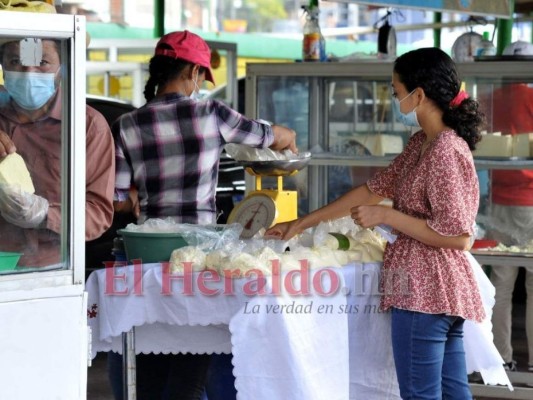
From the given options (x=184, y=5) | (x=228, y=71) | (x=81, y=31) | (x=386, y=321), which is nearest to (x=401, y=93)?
(x=386, y=321)

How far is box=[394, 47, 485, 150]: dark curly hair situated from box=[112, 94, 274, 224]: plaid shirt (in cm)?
74

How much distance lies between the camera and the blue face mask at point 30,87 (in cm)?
274

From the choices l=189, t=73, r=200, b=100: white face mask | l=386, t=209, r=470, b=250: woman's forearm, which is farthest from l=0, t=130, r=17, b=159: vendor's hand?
l=386, t=209, r=470, b=250: woman's forearm

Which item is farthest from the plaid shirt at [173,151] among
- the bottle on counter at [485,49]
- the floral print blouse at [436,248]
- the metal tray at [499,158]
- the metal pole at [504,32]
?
the metal pole at [504,32]

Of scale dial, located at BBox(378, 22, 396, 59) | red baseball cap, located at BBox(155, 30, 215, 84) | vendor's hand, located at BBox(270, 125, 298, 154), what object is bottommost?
vendor's hand, located at BBox(270, 125, 298, 154)

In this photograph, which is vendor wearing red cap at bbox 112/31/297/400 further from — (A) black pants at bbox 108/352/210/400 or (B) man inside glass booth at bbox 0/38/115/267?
(B) man inside glass booth at bbox 0/38/115/267

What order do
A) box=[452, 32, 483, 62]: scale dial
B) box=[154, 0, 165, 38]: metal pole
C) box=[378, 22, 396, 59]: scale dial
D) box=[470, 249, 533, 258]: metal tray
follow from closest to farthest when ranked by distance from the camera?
box=[470, 249, 533, 258]: metal tray < box=[452, 32, 483, 62]: scale dial < box=[378, 22, 396, 59]: scale dial < box=[154, 0, 165, 38]: metal pole

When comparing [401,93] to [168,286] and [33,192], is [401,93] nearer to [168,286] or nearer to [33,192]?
[168,286]

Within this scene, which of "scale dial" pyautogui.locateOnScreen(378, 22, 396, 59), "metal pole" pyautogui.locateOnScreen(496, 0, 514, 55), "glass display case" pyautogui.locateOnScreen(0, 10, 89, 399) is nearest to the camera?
"glass display case" pyautogui.locateOnScreen(0, 10, 89, 399)

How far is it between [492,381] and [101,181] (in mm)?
1904

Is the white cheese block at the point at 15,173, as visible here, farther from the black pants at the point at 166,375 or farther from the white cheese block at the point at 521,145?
the white cheese block at the point at 521,145

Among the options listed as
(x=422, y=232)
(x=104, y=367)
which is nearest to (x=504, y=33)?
(x=104, y=367)

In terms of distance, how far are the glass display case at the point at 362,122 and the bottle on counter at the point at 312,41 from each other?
13cm

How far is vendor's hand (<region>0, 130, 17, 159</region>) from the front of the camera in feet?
9.07
